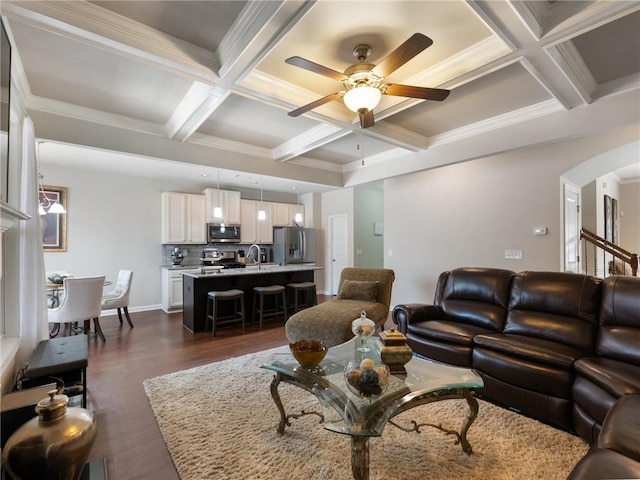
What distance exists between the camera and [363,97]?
2465 mm

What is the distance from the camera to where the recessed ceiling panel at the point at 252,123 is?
358cm

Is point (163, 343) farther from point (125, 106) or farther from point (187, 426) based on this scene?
point (125, 106)

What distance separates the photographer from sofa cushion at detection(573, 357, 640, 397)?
5.73ft

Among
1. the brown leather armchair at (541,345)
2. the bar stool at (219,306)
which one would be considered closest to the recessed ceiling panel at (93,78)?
the bar stool at (219,306)

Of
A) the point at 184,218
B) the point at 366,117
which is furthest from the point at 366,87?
the point at 184,218

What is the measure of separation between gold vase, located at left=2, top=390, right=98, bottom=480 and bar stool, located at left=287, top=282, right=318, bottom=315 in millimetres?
4084

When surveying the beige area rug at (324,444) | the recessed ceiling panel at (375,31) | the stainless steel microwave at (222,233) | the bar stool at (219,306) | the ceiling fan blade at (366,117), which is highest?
the recessed ceiling panel at (375,31)

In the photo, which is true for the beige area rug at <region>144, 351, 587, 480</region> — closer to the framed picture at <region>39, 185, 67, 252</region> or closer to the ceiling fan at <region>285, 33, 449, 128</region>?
the ceiling fan at <region>285, 33, 449, 128</region>

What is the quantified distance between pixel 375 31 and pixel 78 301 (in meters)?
4.47

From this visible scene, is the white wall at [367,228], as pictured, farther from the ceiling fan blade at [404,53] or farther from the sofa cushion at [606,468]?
the sofa cushion at [606,468]

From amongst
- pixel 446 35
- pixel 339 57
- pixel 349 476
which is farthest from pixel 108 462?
pixel 446 35

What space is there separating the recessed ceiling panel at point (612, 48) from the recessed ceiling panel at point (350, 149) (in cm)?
255

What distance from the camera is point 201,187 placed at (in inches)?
266

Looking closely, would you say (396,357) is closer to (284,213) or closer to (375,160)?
Result: (375,160)
